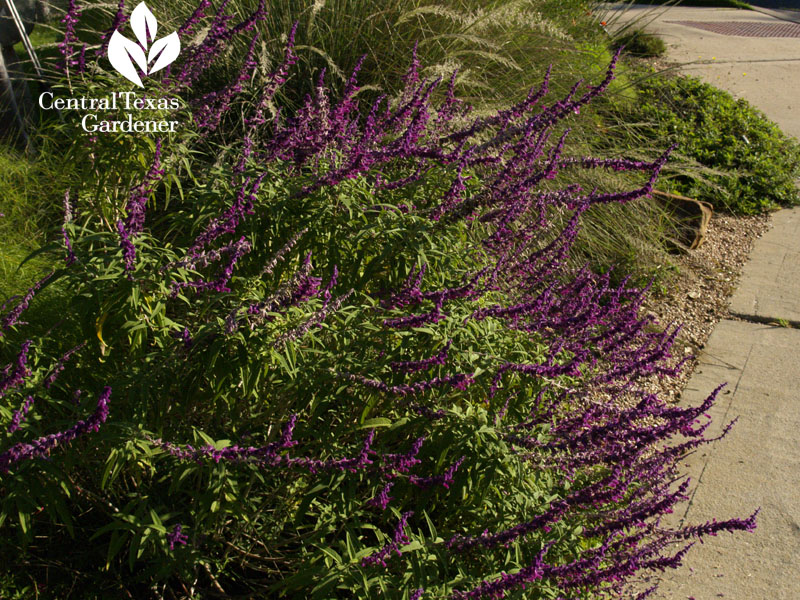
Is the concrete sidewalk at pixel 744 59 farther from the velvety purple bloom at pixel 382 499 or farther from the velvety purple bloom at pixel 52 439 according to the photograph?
the velvety purple bloom at pixel 52 439

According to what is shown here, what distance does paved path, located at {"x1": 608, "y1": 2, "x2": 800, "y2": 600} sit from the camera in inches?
128

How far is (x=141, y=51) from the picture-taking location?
3576 millimetres

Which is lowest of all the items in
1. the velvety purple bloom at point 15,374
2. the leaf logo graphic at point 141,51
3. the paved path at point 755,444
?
the paved path at point 755,444

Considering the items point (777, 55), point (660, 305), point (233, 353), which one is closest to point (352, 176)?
point (233, 353)

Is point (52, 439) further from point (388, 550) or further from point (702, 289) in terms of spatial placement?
point (702, 289)

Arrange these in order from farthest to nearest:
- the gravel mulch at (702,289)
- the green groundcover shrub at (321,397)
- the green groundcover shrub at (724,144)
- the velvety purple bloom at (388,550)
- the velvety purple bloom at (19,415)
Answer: the green groundcover shrub at (724,144), the gravel mulch at (702,289), the green groundcover shrub at (321,397), the velvety purple bloom at (388,550), the velvety purple bloom at (19,415)

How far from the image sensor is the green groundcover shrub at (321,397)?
2.22 m

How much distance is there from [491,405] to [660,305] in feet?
10.8

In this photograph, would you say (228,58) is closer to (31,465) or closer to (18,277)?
(18,277)

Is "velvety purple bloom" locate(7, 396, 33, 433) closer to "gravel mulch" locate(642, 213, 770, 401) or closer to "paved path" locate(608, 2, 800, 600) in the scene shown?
"paved path" locate(608, 2, 800, 600)

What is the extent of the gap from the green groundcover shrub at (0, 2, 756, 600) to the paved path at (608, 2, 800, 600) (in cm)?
27

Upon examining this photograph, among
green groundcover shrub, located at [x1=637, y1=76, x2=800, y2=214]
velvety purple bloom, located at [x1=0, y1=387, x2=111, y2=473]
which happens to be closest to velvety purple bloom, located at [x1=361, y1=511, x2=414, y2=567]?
velvety purple bloom, located at [x1=0, y1=387, x2=111, y2=473]

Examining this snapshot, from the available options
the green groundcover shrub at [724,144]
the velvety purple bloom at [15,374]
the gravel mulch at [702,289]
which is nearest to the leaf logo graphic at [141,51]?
the velvety purple bloom at [15,374]

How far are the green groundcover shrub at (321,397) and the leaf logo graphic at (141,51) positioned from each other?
129mm
